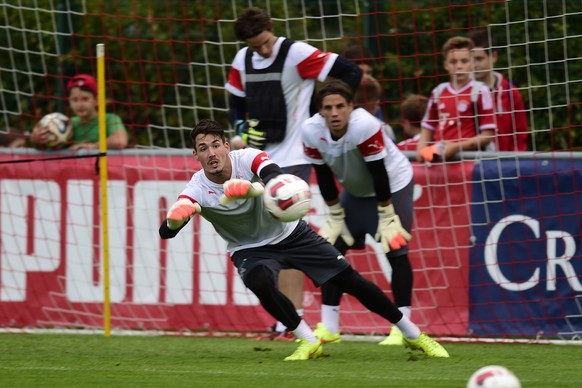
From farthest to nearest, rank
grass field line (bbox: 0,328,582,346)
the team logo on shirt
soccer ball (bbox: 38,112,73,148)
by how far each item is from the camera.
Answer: soccer ball (bbox: 38,112,73,148), the team logo on shirt, grass field line (bbox: 0,328,582,346)

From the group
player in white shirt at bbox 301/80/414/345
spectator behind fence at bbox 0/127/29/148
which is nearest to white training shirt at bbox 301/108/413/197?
player in white shirt at bbox 301/80/414/345

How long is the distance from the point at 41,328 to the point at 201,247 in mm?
1549

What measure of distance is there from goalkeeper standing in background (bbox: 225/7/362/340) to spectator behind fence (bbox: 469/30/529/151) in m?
1.15

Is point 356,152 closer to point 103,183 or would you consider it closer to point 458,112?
point 458,112

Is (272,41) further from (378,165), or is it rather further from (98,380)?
(98,380)

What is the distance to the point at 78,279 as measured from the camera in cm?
953

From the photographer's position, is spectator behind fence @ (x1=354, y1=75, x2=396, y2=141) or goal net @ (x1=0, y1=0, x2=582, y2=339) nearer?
goal net @ (x1=0, y1=0, x2=582, y2=339)

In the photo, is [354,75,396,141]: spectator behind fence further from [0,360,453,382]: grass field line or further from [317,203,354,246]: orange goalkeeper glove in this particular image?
[0,360,453,382]: grass field line

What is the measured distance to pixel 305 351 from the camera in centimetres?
679

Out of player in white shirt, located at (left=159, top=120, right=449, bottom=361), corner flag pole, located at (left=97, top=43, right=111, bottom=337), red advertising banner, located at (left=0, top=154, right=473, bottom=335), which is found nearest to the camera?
player in white shirt, located at (left=159, top=120, right=449, bottom=361)

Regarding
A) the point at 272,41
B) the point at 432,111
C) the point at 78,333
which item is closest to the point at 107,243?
the point at 78,333

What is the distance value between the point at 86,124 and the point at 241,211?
136 inches

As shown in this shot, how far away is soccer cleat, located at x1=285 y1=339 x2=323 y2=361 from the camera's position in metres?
6.77

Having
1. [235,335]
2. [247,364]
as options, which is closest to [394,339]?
[235,335]
